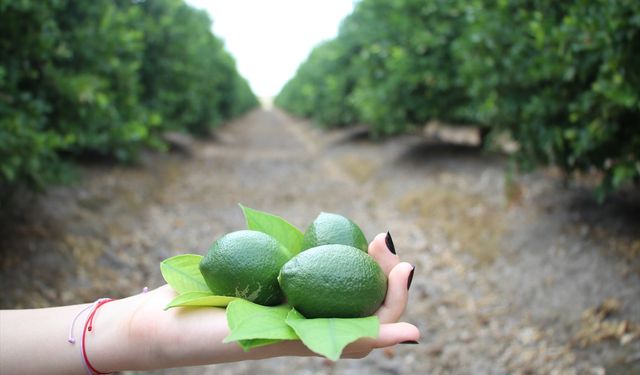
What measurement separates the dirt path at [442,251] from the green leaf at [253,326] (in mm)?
2685

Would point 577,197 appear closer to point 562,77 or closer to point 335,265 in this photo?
point 562,77

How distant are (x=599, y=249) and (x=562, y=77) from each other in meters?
1.79

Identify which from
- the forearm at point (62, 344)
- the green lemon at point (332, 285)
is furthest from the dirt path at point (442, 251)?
the green lemon at point (332, 285)

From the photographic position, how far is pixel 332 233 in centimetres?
198

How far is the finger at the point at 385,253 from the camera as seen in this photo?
186cm

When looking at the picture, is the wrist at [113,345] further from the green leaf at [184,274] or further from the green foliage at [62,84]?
the green foliage at [62,84]

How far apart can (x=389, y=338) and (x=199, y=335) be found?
64 centimetres

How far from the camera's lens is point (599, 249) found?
16.2ft

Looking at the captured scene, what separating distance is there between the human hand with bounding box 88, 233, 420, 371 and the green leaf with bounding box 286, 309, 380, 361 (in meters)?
0.05

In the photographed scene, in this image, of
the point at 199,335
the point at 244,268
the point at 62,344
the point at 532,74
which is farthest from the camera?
the point at 532,74

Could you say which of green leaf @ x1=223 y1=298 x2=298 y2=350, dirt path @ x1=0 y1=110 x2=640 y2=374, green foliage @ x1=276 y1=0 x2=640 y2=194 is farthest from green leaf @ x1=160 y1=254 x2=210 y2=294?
green foliage @ x1=276 y1=0 x2=640 y2=194

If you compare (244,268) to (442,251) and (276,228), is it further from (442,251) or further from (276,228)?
(442,251)

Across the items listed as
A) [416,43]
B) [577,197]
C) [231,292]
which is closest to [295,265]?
[231,292]

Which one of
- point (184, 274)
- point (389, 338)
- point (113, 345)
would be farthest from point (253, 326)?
point (113, 345)
